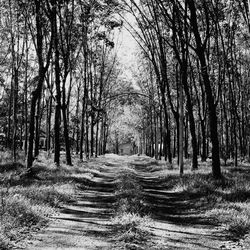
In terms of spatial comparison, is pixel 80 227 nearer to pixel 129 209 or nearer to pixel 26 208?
pixel 26 208

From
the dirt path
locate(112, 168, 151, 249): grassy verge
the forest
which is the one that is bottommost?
the dirt path

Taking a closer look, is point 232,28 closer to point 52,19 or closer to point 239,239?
point 52,19

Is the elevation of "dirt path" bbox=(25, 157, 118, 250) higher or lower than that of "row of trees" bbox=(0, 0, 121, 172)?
lower

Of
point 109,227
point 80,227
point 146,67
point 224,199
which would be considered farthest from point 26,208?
point 146,67

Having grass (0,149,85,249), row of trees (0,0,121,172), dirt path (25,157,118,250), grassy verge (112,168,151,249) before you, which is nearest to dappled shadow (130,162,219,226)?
grassy verge (112,168,151,249)

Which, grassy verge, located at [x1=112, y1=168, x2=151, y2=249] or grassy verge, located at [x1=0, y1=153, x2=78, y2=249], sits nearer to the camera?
grassy verge, located at [x1=112, y1=168, x2=151, y2=249]

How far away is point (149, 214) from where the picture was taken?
10.5 m

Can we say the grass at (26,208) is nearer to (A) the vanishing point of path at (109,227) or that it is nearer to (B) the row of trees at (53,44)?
(A) the vanishing point of path at (109,227)

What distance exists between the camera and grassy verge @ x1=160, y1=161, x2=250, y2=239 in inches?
353

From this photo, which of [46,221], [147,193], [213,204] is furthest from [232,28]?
[46,221]

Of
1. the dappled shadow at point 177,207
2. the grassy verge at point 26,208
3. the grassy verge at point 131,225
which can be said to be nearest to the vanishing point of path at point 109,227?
the dappled shadow at point 177,207

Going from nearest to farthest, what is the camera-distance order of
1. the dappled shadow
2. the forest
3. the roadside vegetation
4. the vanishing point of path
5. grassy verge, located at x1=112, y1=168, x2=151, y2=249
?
grassy verge, located at x1=112, y1=168, x2=151, y2=249 → the vanishing point of path → the roadside vegetation → the dappled shadow → the forest

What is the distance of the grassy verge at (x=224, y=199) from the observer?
8.96 m

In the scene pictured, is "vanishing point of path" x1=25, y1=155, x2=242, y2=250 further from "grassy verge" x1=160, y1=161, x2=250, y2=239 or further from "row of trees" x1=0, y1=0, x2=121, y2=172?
"row of trees" x1=0, y1=0, x2=121, y2=172
